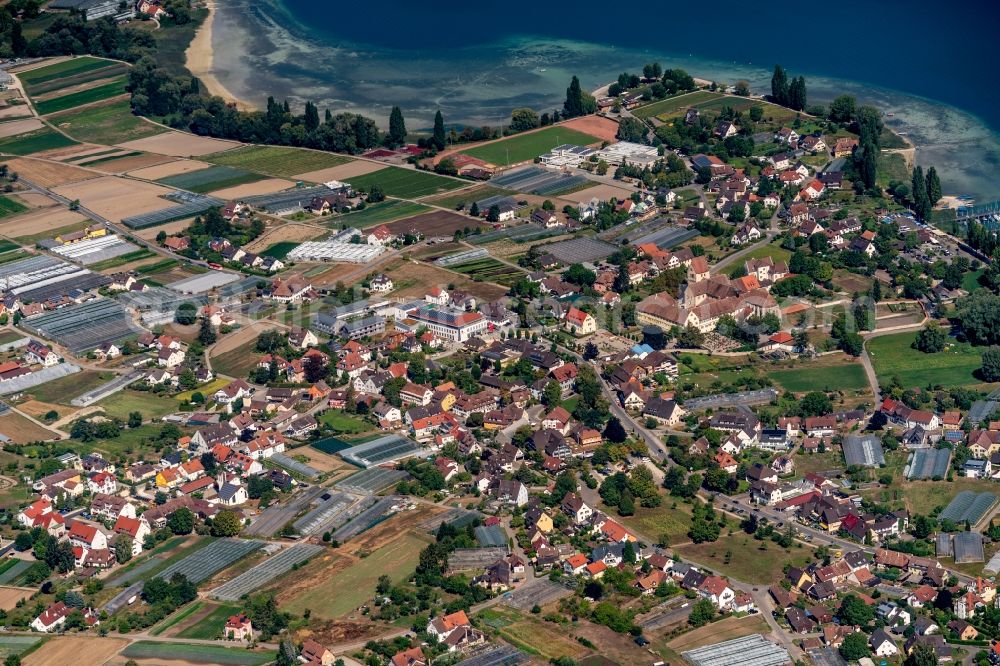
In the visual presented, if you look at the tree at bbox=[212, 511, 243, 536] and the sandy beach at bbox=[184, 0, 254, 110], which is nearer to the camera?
the tree at bbox=[212, 511, 243, 536]

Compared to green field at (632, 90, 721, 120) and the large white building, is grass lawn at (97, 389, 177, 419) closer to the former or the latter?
the large white building

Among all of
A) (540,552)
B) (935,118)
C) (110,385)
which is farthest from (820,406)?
(935,118)

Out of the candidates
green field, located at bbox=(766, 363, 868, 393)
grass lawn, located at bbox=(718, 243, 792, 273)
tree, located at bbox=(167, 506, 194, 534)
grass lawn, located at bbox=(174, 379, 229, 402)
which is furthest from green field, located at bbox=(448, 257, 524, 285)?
tree, located at bbox=(167, 506, 194, 534)

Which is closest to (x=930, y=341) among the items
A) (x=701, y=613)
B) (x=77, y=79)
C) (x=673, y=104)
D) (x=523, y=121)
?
Result: (x=701, y=613)

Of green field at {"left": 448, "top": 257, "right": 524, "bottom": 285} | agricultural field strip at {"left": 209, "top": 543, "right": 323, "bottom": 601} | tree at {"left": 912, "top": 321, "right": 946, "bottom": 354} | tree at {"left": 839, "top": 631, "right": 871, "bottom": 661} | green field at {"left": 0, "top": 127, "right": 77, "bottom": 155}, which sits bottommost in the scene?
green field at {"left": 0, "top": 127, "right": 77, "bottom": 155}

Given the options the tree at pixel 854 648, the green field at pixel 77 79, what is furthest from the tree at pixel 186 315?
the green field at pixel 77 79

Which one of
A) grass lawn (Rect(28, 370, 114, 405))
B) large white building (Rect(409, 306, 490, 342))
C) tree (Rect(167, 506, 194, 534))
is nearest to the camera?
tree (Rect(167, 506, 194, 534))

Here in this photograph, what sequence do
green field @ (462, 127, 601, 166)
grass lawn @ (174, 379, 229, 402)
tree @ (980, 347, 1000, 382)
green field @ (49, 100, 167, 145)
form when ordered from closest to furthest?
tree @ (980, 347, 1000, 382) < grass lawn @ (174, 379, 229, 402) < green field @ (462, 127, 601, 166) < green field @ (49, 100, 167, 145)
